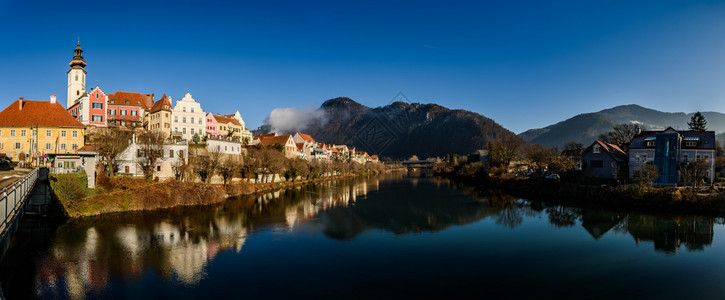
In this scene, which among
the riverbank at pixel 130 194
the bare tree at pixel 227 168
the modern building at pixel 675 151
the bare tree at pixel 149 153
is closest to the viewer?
the riverbank at pixel 130 194

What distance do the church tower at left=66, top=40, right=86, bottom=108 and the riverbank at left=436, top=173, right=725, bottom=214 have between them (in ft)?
200

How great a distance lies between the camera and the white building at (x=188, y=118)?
4625 cm

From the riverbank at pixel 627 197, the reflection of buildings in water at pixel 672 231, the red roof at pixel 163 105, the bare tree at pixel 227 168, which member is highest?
the red roof at pixel 163 105

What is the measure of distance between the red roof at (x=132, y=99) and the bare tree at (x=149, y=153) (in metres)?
11.5

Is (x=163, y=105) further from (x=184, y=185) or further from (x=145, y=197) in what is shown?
(x=145, y=197)

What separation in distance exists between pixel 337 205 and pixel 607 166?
1219 inches

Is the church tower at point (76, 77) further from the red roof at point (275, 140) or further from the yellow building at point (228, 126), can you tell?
the red roof at point (275, 140)

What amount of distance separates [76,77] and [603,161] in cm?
6872

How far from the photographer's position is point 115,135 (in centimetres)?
3950

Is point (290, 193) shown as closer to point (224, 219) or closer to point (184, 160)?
point (184, 160)

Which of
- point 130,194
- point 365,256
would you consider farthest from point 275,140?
point 365,256

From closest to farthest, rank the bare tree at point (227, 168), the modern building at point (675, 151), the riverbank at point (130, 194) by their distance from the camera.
A: the riverbank at point (130, 194) < the modern building at point (675, 151) < the bare tree at point (227, 168)

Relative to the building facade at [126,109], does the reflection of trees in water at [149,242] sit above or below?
below

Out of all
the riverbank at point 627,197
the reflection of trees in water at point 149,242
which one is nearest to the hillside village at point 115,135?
the reflection of trees in water at point 149,242
